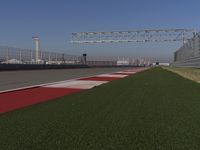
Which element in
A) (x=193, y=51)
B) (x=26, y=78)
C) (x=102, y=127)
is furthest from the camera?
(x=193, y=51)

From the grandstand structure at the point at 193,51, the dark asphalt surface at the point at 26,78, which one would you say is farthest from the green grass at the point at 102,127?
the grandstand structure at the point at 193,51

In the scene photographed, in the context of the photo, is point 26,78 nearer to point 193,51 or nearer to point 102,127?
point 102,127

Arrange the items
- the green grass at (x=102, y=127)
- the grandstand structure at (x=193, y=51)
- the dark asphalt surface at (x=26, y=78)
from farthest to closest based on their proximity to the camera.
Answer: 1. the grandstand structure at (x=193, y=51)
2. the dark asphalt surface at (x=26, y=78)
3. the green grass at (x=102, y=127)

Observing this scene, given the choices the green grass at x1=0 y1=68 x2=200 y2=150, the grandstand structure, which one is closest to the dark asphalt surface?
the green grass at x1=0 y1=68 x2=200 y2=150

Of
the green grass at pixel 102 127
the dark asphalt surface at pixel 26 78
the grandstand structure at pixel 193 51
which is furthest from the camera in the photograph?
the grandstand structure at pixel 193 51

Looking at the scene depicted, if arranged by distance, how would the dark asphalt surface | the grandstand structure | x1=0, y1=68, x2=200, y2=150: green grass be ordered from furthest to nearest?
the grandstand structure
the dark asphalt surface
x1=0, y1=68, x2=200, y2=150: green grass

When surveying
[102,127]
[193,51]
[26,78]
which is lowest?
[26,78]

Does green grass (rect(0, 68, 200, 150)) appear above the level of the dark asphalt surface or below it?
above

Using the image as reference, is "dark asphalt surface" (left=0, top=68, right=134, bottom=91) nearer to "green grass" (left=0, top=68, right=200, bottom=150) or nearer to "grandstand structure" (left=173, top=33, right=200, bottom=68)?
"green grass" (left=0, top=68, right=200, bottom=150)

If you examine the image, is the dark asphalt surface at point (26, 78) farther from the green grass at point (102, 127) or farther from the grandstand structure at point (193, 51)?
the grandstand structure at point (193, 51)

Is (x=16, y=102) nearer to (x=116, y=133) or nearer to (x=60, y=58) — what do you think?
(x=116, y=133)

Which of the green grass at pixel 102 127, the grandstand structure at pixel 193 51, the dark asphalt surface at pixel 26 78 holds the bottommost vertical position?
the dark asphalt surface at pixel 26 78

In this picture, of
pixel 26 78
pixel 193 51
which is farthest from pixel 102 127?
pixel 193 51

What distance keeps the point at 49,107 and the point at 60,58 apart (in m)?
53.2
